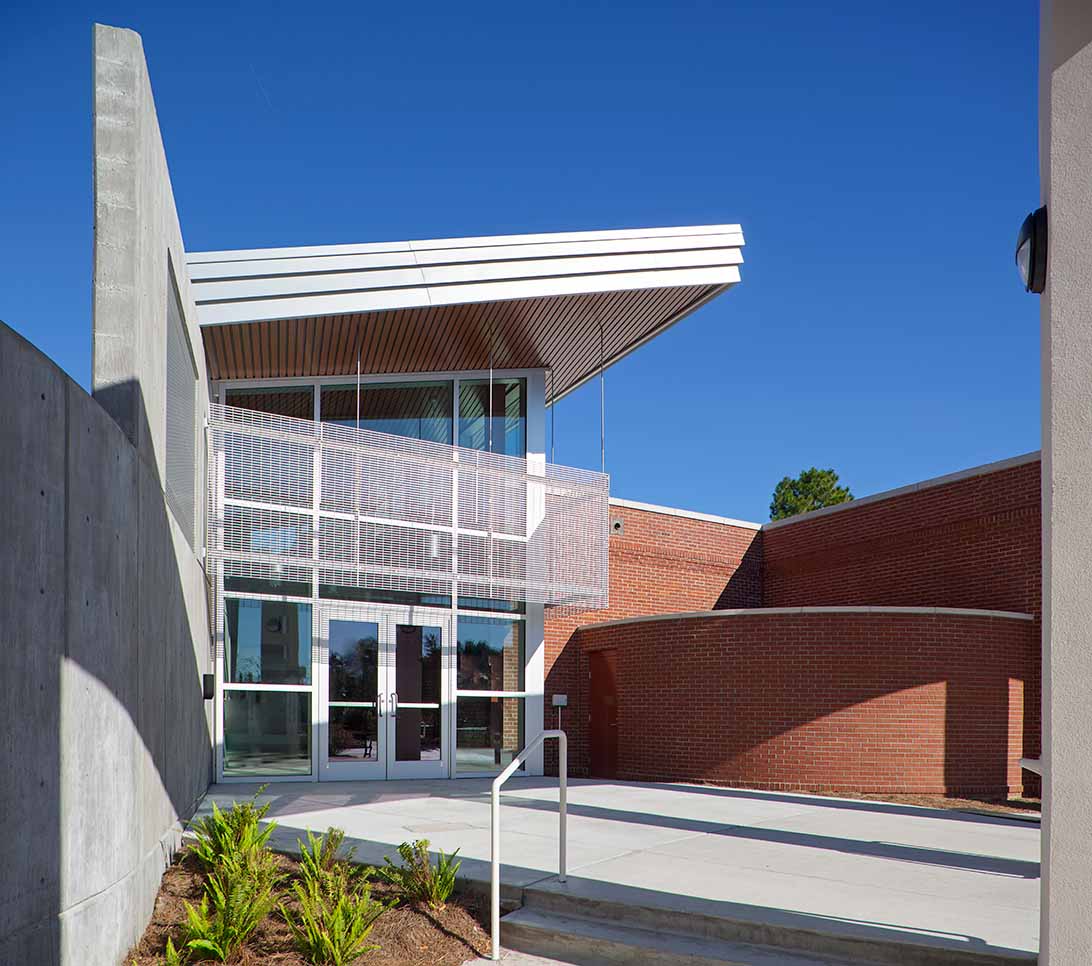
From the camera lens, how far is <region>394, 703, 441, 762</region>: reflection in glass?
14789mm

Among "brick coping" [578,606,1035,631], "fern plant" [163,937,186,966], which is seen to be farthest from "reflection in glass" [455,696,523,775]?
"fern plant" [163,937,186,966]

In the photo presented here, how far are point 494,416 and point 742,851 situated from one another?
29.3 ft

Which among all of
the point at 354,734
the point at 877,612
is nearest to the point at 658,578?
the point at 877,612

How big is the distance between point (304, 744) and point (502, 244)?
7.02 meters

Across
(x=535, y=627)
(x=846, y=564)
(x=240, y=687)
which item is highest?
(x=846, y=564)

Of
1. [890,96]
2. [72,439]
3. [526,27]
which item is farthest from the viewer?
[526,27]

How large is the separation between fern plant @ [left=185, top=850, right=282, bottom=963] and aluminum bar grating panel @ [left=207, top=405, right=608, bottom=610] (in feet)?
21.6

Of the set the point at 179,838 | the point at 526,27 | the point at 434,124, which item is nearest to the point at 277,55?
the point at 434,124

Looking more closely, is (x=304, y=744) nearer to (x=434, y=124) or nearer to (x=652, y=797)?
(x=652, y=797)

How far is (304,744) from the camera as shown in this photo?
1411 centimetres

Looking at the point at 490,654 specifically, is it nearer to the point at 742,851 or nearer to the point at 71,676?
the point at 742,851

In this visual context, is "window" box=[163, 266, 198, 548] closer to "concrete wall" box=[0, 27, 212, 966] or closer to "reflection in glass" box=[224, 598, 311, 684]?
"concrete wall" box=[0, 27, 212, 966]

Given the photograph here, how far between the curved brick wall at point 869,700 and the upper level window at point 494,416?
4038mm

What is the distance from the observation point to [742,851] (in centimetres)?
825
